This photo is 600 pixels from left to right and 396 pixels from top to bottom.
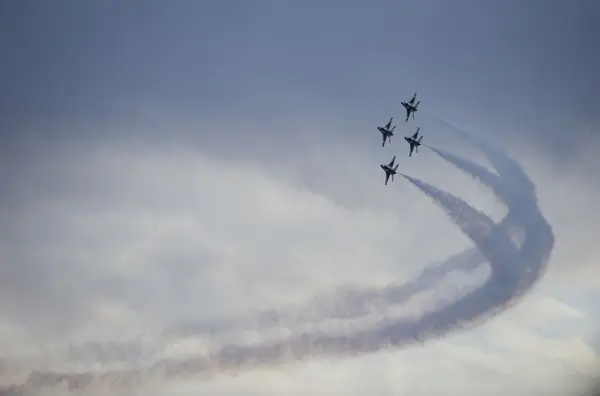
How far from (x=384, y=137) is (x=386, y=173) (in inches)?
292

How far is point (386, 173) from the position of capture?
402ft

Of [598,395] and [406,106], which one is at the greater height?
[406,106]

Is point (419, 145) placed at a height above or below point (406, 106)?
below

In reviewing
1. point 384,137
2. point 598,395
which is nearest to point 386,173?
point 384,137

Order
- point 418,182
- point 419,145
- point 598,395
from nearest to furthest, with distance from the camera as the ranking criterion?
point 418,182
point 419,145
point 598,395

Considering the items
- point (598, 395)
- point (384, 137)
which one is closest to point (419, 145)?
point (384, 137)

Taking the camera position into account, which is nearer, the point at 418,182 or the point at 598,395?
the point at 418,182

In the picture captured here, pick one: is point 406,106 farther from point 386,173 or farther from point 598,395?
point 598,395

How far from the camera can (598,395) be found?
15238 cm

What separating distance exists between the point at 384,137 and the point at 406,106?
7.28 metres

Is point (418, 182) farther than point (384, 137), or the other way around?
point (384, 137)

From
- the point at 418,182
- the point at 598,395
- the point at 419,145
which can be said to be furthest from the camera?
the point at 598,395

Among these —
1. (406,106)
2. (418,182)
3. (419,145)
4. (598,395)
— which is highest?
(406,106)

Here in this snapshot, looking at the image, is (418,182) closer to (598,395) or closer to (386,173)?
(386,173)
